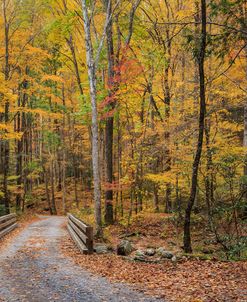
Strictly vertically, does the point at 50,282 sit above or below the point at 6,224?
above

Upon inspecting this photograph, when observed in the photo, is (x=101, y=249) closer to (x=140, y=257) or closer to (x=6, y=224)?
(x=140, y=257)

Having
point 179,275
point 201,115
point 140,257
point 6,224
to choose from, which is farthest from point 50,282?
point 6,224

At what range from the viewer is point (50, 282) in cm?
689

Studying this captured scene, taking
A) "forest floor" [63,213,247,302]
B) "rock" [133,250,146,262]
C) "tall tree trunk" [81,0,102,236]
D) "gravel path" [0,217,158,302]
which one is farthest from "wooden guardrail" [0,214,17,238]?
"rock" [133,250,146,262]

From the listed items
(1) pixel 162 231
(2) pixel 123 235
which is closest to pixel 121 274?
(2) pixel 123 235

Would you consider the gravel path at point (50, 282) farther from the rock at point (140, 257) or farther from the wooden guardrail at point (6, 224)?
the wooden guardrail at point (6, 224)

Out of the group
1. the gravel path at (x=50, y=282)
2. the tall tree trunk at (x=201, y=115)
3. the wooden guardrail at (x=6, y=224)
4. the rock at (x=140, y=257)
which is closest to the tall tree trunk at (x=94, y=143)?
the rock at (x=140, y=257)

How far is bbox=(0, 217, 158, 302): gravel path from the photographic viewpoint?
6.02 m

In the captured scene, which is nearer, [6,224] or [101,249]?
[101,249]

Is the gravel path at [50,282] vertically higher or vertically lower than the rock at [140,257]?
higher

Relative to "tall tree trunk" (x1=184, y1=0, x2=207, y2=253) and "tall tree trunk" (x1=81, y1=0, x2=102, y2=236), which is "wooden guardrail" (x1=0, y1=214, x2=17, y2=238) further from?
"tall tree trunk" (x1=184, y1=0, x2=207, y2=253)

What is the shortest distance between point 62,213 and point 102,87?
17624mm

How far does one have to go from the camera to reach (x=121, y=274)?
25.1 ft

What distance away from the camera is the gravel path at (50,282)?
6.02m
